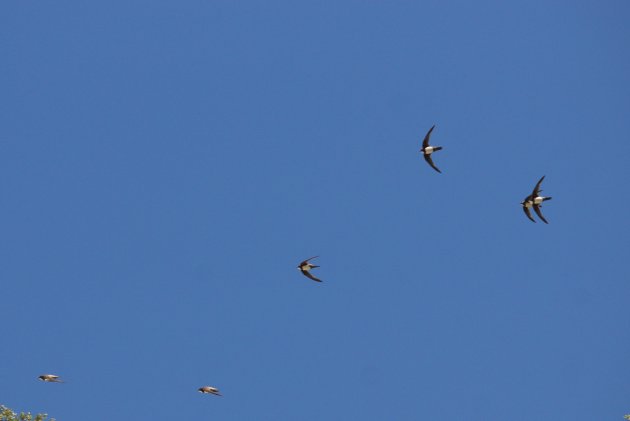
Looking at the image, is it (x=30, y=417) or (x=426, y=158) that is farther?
(x=426, y=158)

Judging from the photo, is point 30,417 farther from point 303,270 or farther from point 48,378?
point 303,270

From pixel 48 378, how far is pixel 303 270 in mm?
17127

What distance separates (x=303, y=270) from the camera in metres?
61.2

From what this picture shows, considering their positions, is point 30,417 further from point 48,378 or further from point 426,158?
point 426,158

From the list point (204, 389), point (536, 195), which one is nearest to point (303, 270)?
point (204, 389)

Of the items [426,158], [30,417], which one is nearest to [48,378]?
[30,417]

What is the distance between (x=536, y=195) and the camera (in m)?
61.8

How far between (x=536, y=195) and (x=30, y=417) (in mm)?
34264

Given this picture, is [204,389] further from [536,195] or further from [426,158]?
[536,195]

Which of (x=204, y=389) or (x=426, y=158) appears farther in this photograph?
(x=426, y=158)

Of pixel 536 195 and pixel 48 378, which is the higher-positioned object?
pixel 536 195

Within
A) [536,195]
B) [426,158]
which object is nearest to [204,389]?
[426,158]

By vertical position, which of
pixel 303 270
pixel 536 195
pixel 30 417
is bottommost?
pixel 30 417

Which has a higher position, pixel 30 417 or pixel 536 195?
pixel 536 195
